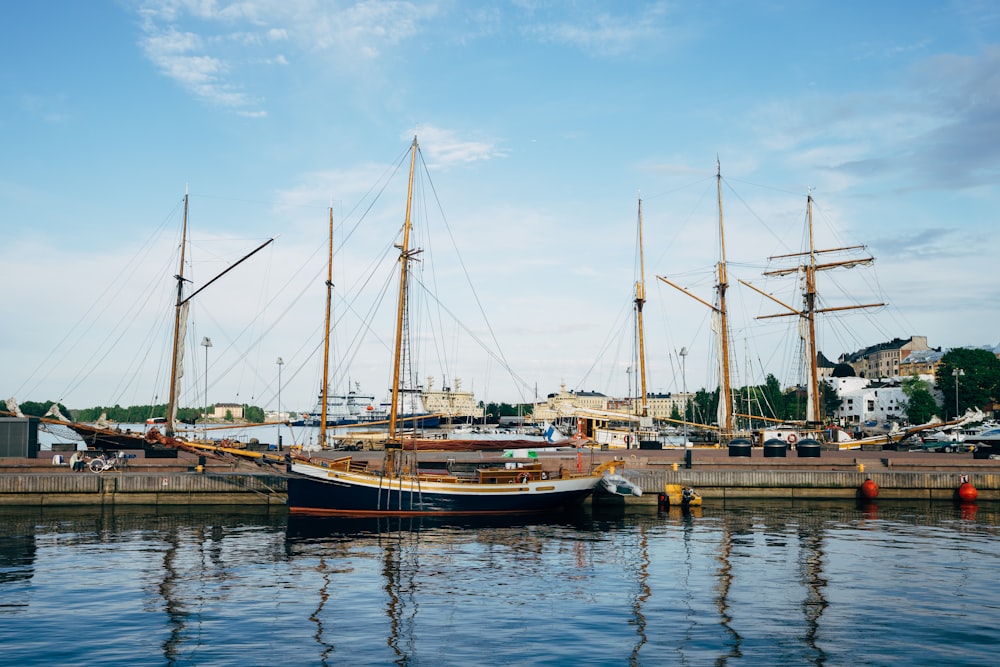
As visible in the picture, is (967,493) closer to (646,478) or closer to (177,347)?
(646,478)

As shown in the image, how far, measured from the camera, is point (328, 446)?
2798 inches

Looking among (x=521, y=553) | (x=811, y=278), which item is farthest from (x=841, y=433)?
(x=521, y=553)

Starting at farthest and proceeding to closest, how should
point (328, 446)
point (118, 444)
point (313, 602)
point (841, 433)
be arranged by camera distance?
point (841, 433) < point (328, 446) < point (118, 444) < point (313, 602)

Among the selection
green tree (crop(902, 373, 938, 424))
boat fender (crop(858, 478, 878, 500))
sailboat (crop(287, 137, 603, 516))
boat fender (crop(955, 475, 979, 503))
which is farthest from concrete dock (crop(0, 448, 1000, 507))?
green tree (crop(902, 373, 938, 424))

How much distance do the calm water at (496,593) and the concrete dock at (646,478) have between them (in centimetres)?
547

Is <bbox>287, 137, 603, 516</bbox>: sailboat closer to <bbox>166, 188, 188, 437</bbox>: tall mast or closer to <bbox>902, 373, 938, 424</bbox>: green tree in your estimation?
<bbox>166, 188, 188, 437</bbox>: tall mast

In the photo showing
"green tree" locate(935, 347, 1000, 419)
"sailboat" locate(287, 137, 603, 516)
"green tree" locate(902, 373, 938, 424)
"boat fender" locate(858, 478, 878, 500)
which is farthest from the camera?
"green tree" locate(902, 373, 938, 424)

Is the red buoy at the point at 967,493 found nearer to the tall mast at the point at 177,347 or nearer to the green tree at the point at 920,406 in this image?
the tall mast at the point at 177,347

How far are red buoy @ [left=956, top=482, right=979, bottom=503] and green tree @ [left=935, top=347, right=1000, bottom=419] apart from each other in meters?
111

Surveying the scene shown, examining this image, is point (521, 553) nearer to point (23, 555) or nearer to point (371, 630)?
point (371, 630)

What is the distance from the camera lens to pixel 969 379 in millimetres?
153500

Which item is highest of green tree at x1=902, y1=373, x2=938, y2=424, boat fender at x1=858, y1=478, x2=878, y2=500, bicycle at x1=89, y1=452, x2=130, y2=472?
green tree at x1=902, y1=373, x2=938, y2=424

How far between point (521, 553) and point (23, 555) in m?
20.1

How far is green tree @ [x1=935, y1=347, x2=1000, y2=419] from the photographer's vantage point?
151875mm
